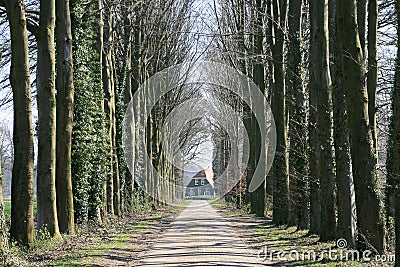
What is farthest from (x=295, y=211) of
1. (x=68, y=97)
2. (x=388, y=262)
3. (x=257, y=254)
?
(x=388, y=262)

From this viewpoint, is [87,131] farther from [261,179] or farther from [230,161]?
[230,161]

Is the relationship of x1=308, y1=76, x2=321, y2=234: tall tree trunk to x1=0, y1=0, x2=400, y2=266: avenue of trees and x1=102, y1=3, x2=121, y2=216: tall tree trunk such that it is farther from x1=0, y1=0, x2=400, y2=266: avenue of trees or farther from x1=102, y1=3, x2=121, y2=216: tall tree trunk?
x1=102, y1=3, x2=121, y2=216: tall tree trunk

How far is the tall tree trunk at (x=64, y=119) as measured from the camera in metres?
18.7

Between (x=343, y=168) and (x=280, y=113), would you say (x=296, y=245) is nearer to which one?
(x=343, y=168)

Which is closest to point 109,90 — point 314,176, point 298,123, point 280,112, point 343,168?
point 280,112

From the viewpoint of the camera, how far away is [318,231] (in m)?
19.0

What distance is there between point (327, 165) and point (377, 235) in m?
5.04

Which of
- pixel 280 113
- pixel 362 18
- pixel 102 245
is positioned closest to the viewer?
pixel 362 18

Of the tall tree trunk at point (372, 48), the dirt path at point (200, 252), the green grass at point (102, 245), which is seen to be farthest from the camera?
the tall tree trunk at point (372, 48)

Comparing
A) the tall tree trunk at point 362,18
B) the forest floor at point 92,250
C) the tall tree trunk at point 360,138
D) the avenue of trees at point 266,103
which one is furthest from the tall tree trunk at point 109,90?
the tall tree trunk at point 360,138

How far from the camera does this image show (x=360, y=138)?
41.7 ft
